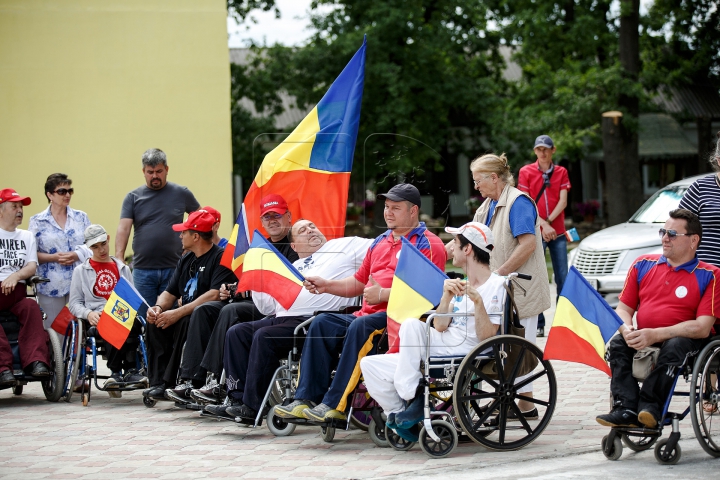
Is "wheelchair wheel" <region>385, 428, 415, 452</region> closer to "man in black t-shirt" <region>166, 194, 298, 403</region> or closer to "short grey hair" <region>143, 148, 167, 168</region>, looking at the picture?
"man in black t-shirt" <region>166, 194, 298, 403</region>

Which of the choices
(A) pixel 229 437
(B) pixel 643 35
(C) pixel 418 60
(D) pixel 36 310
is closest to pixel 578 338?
(A) pixel 229 437

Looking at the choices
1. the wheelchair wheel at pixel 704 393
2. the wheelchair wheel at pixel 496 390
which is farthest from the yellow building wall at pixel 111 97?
the wheelchair wheel at pixel 704 393

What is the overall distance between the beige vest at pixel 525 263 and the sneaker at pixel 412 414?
127 cm

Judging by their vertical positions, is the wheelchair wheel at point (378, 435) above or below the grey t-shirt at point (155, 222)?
below

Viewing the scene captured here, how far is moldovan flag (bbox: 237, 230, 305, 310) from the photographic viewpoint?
6.87 meters

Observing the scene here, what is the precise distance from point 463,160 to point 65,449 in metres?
34.2

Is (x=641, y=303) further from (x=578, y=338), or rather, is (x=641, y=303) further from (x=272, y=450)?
(x=272, y=450)

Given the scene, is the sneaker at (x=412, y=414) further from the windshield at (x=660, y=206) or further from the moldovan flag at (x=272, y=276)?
the windshield at (x=660, y=206)

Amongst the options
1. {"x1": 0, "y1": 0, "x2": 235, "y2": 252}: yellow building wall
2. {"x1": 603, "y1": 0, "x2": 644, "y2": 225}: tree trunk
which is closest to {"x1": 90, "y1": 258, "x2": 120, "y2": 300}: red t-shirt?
{"x1": 0, "y1": 0, "x2": 235, "y2": 252}: yellow building wall

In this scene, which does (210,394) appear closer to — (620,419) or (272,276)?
(272,276)

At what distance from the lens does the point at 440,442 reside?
5.96 m

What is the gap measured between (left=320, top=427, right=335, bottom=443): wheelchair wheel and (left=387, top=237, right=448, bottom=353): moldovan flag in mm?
903

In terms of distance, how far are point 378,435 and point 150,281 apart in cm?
352

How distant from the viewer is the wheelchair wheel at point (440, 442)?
235 inches
